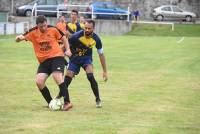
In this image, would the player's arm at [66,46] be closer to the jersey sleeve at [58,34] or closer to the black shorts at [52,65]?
the jersey sleeve at [58,34]

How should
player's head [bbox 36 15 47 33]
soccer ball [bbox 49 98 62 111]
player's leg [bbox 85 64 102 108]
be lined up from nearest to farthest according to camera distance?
player's head [bbox 36 15 47 33]
soccer ball [bbox 49 98 62 111]
player's leg [bbox 85 64 102 108]

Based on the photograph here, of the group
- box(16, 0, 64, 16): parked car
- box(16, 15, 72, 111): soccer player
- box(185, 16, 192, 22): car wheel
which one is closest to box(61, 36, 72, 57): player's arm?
box(16, 15, 72, 111): soccer player

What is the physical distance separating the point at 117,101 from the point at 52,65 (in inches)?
94.6

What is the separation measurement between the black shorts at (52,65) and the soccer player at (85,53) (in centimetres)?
55

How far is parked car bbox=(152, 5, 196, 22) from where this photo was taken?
209 feet

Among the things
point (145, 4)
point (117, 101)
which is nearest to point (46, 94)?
point (117, 101)

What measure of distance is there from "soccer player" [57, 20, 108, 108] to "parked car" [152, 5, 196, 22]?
5033cm

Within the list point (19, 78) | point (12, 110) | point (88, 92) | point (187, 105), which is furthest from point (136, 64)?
point (12, 110)

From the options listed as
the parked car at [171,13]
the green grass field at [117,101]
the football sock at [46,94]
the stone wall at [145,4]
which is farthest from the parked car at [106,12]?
the football sock at [46,94]

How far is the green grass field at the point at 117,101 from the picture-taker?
11258 millimetres

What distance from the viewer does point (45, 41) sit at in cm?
1324

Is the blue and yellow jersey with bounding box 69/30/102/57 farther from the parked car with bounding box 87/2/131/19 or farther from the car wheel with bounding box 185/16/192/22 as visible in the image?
the car wheel with bounding box 185/16/192/22

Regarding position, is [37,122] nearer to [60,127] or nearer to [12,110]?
[60,127]

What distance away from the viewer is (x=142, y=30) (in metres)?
56.7
